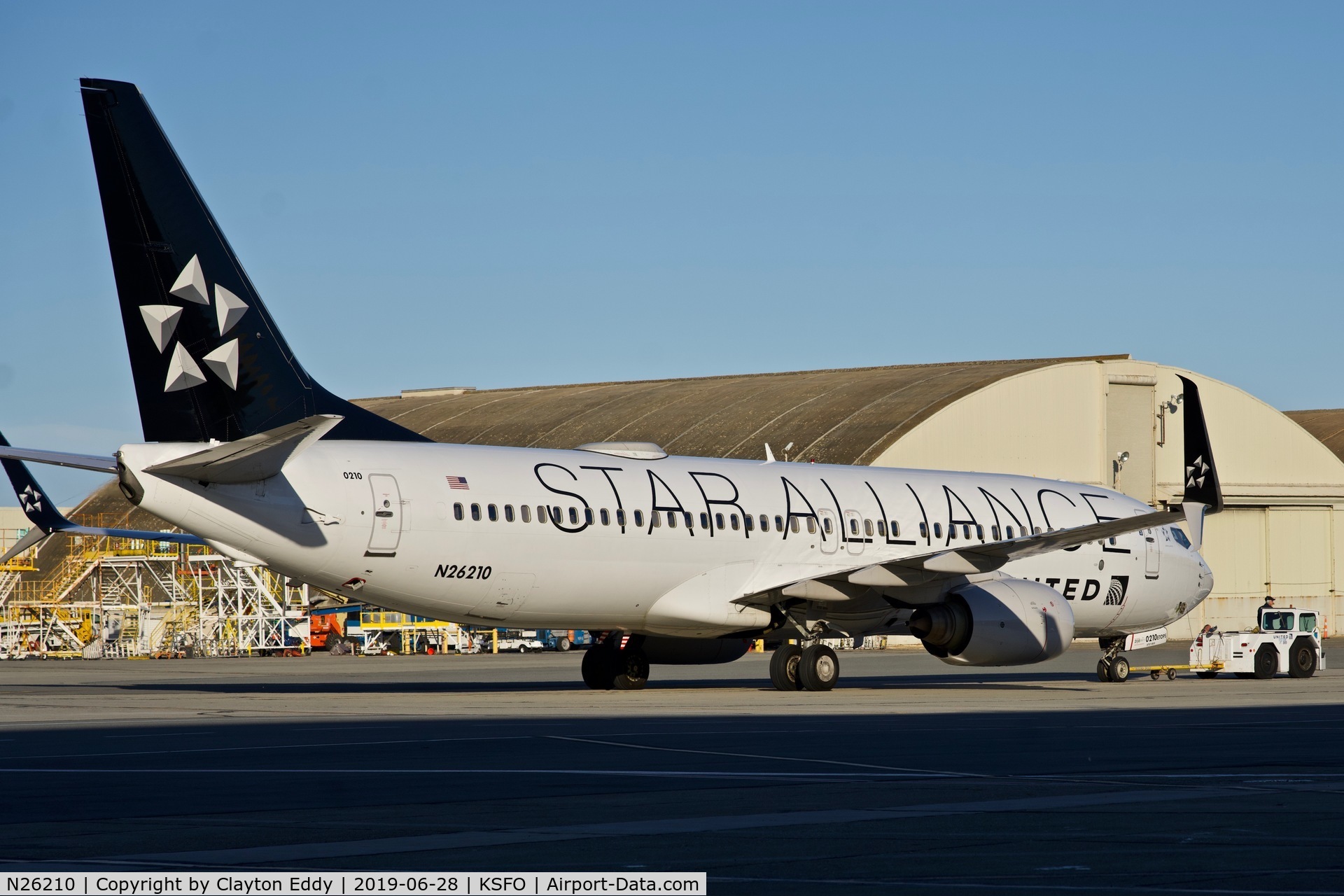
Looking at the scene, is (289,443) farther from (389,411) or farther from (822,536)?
(389,411)

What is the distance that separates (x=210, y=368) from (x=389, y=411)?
183 ft

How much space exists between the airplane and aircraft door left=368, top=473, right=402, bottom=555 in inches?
1.3

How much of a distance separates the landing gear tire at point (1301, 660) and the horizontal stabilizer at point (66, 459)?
79.1 ft

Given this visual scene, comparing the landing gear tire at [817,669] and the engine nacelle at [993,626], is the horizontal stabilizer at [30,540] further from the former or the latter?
the engine nacelle at [993,626]

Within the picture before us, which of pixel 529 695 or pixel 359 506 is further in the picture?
pixel 529 695

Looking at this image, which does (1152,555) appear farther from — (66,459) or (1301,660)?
(66,459)

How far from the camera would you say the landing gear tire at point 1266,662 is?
3419cm

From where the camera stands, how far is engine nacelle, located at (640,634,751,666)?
28.9 m

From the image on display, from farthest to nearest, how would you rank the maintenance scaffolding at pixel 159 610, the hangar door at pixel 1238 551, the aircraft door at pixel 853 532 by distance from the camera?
the hangar door at pixel 1238 551
the maintenance scaffolding at pixel 159 610
the aircraft door at pixel 853 532

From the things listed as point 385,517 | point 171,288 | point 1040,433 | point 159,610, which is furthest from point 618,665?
point 159,610

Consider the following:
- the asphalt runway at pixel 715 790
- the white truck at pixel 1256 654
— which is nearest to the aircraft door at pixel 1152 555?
the white truck at pixel 1256 654

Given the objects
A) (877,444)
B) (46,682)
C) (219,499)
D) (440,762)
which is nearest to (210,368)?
(219,499)

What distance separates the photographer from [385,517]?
23875 millimetres

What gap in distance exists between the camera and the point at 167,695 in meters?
26.9
